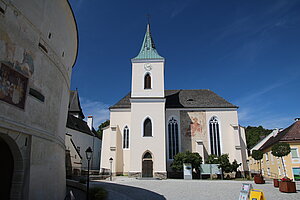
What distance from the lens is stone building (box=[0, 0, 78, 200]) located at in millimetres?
7488

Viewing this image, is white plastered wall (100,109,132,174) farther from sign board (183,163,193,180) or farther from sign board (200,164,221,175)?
sign board (200,164,221,175)

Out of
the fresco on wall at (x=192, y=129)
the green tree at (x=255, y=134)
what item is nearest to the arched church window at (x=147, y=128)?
the fresco on wall at (x=192, y=129)

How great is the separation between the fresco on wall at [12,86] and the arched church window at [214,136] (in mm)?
24992

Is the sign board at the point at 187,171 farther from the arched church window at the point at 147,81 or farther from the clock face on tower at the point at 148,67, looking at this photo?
the clock face on tower at the point at 148,67

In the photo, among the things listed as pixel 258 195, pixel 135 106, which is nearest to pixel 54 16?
pixel 258 195

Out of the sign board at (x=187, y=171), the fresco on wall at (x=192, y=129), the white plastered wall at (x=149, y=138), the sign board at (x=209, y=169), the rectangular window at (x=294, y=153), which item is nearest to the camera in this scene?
the sign board at (x=187, y=171)

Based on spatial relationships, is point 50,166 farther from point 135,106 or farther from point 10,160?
point 135,106

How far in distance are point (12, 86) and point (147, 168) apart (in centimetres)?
1991

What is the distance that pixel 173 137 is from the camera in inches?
1147

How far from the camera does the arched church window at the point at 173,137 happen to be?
2838 centimetres

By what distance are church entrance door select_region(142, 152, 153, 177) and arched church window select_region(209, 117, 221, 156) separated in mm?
8582

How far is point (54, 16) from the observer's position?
10.5 metres

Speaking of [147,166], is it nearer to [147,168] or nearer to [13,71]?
[147,168]

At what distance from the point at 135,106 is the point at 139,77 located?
4.13 meters
